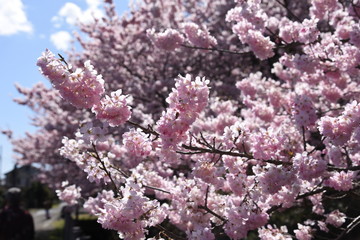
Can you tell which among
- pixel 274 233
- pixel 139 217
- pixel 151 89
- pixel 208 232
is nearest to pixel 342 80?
pixel 274 233

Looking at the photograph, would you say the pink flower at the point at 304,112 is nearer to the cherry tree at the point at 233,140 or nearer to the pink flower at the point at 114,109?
the cherry tree at the point at 233,140

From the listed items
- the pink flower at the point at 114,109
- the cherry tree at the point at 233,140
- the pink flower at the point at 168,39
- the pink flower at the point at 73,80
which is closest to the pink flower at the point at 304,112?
the cherry tree at the point at 233,140

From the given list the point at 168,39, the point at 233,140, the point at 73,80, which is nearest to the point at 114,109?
the point at 73,80

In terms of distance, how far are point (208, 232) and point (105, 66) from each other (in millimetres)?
10161

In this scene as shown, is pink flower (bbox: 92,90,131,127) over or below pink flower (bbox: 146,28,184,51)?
below

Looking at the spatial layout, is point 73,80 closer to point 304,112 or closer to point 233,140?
point 233,140

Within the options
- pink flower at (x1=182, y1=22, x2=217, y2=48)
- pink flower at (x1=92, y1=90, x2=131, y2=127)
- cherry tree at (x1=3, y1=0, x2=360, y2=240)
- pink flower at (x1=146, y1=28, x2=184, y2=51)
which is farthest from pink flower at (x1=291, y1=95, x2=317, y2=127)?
pink flower at (x1=146, y1=28, x2=184, y2=51)

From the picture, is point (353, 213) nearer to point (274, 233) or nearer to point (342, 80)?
point (342, 80)

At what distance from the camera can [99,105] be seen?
312 centimetres

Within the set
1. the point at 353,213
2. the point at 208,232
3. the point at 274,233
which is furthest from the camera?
the point at 353,213

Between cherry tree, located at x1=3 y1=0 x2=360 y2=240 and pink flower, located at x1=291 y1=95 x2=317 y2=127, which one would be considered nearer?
cherry tree, located at x1=3 y1=0 x2=360 y2=240

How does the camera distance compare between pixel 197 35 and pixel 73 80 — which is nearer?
pixel 73 80

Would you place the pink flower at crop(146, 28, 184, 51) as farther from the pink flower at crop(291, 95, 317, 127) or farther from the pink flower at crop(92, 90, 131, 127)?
the pink flower at crop(92, 90, 131, 127)

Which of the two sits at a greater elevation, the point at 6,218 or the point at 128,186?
the point at 6,218
